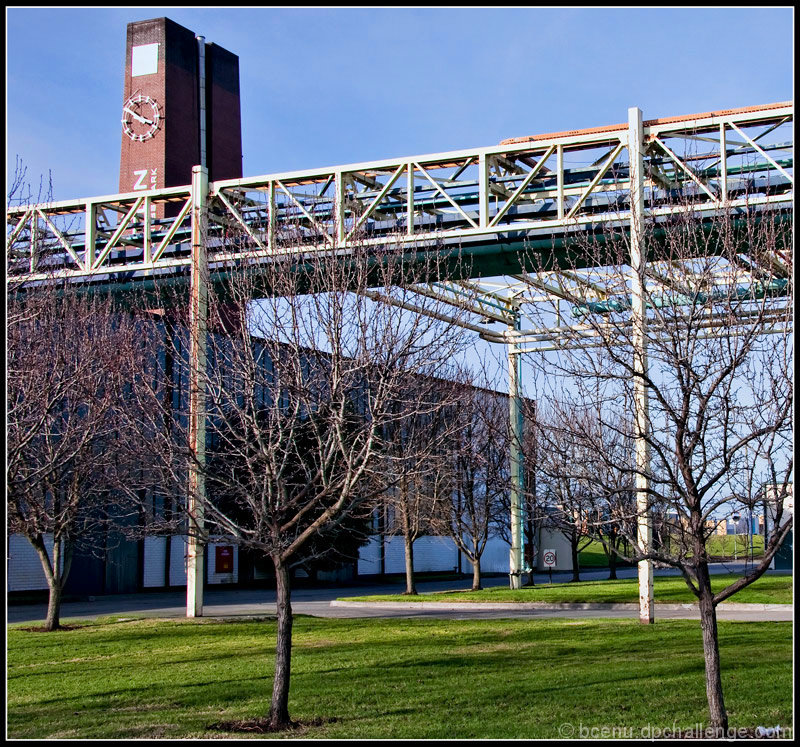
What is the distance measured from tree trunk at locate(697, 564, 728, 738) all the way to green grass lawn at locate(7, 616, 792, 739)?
24.7 inches

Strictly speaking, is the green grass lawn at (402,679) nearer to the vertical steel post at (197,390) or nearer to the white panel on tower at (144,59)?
the vertical steel post at (197,390)

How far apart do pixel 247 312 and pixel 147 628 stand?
32.7 feet

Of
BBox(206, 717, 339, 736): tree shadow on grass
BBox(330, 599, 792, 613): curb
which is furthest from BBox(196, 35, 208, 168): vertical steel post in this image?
BBox(206, 717, 339, 736): tree shadow on grass

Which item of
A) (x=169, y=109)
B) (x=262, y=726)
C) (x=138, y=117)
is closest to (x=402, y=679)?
(x=262, y=726)

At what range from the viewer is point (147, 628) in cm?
2103

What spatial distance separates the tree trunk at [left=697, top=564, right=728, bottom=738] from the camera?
938 centimetres

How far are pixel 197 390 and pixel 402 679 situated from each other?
15.4 feet

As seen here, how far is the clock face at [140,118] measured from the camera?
4384cm

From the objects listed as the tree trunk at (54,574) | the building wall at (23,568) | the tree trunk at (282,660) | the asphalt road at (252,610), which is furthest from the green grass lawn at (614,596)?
the tree trunk at (282,660)

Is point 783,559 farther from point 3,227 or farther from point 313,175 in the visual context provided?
point 3,227

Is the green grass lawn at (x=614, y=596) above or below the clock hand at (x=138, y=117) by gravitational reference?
below

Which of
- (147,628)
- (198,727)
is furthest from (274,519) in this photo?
(147,628)

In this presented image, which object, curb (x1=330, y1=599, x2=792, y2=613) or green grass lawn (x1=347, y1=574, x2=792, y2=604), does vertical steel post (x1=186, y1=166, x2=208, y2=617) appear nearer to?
curb (x1=330, y1=599, x2=792, y2=613)

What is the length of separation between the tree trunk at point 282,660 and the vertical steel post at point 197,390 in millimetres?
1230
